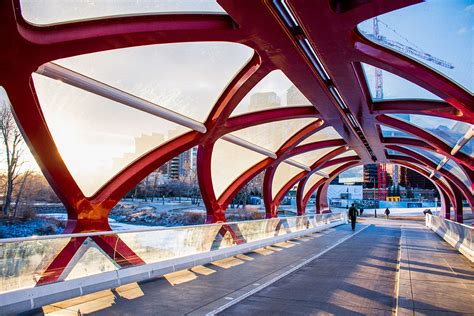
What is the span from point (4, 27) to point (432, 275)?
10093 millimetres

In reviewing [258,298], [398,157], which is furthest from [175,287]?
[398,157]

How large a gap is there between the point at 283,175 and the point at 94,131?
18.1m

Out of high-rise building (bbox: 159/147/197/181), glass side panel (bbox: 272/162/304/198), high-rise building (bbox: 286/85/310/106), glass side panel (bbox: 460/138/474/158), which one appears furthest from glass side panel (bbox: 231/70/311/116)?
high-rise building (bbox: 159/147/197/181)

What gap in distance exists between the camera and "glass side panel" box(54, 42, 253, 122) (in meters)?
8.62

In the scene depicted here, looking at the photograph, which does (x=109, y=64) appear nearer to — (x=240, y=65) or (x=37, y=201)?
(x=240, y=65)

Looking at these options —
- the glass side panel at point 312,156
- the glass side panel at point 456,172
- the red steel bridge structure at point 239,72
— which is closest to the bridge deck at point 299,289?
the red steel bridge structure at point 239,72

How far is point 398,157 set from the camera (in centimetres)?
2870

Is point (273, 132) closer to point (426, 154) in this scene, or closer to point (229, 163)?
point (229, 163)

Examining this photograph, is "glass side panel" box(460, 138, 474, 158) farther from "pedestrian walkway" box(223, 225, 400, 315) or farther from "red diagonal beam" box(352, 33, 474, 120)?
"pedestrian walkway" box(223, 225, 400, 315)

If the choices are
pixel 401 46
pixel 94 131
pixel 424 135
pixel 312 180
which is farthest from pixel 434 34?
pixel 312 180

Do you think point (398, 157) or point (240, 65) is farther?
point (398, 157)

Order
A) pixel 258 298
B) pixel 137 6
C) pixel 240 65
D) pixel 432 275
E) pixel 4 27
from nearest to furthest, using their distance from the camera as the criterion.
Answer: pixel 4 27 < pixel 258 298 < pixel 137 6 < pixel 432 275 < pixel 240 65

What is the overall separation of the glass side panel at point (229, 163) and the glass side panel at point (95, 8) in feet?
34.0

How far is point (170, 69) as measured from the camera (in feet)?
32.7
